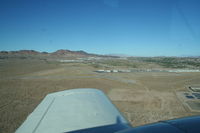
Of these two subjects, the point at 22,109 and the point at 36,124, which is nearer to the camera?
the point at 36,124

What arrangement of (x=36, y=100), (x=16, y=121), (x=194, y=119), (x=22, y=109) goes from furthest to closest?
(x=36, y=100) → (x=22, y=109) → (x=16, y=121) → (x=194, y=119)

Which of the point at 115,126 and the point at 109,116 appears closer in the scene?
the point at 115,126

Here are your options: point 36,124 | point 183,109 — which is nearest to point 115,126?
point 36,124

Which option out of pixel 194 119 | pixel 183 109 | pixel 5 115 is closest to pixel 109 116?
pixel 194 119

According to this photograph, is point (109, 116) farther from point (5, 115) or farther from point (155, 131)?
point (5, 115)

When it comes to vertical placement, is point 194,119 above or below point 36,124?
above

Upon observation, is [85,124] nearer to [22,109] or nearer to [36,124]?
[36,124]

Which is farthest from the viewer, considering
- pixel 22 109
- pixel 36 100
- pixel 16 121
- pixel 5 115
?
pixel 36 100

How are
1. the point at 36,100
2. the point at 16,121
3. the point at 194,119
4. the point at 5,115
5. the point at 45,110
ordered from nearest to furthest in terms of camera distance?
the point at 194,119 → the point at 45,110 → the point at 16,121 → the point at 5,115 → the point at 36,100

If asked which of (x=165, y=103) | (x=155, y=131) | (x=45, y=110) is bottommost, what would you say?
(x=165, y=103)
